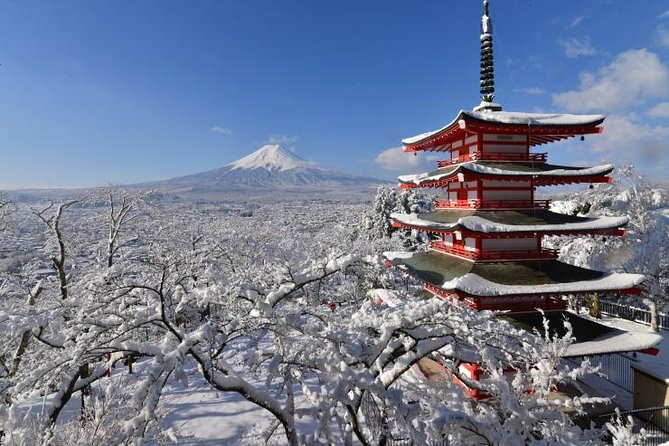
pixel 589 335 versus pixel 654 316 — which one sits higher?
pixel 589 335

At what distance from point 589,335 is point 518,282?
2.60m

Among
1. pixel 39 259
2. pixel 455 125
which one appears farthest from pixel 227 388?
pixel 39 259

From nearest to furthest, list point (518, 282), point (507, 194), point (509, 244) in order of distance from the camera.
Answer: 1. point (518, 282)
2. point (509, 244)
3. point (507, 194)

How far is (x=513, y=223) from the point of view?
10844 mm

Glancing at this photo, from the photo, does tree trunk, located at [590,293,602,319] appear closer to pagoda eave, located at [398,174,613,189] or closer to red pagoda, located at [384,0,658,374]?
red pagoda, located at [384,0,658,374]

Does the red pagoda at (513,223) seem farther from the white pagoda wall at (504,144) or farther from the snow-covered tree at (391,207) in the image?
the snow-covered tree at (391,207)

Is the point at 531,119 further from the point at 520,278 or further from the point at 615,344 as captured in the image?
A: the point at 615,344

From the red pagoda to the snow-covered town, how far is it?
0.23ft

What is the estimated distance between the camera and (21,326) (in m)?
4.79

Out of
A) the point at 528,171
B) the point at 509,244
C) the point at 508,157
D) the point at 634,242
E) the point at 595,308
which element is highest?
the point at 508,157

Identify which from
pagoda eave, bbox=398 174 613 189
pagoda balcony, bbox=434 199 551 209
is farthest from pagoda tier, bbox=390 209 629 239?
pagoda eave, bbox=398 174 613 189

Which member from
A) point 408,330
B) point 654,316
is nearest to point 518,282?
point 408,330

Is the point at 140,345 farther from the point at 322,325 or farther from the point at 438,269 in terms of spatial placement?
the point at 438,269

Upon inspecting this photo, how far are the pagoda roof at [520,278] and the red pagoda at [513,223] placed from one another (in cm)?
3
